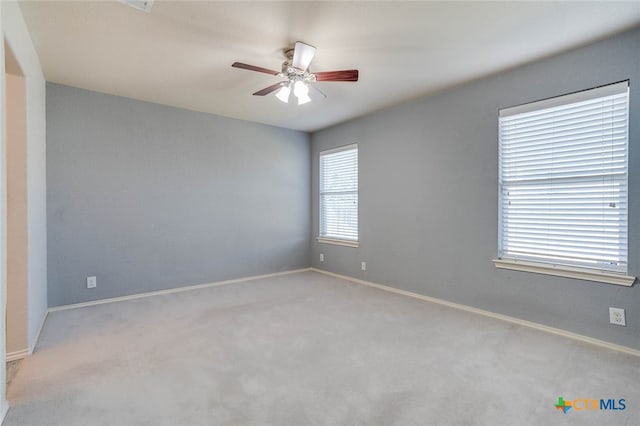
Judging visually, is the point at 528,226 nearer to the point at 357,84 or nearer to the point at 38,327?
the point at 357,84

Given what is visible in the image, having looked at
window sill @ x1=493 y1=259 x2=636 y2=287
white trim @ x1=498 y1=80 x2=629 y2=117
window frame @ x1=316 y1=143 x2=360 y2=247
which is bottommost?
window sill @ x1=493 y1=259 x2=636 y2=287

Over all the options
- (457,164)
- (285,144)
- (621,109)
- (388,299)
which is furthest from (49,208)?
(621,109)

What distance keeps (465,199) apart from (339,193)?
210cm

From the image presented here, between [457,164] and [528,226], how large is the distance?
0.95 metres

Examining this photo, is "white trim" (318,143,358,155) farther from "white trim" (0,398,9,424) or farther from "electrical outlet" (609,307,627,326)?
"white trim" (0,398,9,424)

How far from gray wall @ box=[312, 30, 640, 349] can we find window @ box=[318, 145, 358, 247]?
0.18m

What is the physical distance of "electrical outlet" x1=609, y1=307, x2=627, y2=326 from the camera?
8.00ft

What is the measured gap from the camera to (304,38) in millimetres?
2441

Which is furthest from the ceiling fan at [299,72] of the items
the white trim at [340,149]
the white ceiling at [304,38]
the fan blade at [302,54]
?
the white trim at [340,149]

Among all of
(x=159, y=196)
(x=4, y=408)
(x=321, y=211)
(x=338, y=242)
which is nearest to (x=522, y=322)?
(x=338, y=242)

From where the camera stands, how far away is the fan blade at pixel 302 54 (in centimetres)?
237

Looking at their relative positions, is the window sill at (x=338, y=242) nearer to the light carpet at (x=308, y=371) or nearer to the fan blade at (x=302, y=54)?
the light carpet at (x=308, y=371)

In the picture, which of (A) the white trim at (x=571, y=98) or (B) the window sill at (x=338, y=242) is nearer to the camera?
(A) the white trim at (x=571, y=98)

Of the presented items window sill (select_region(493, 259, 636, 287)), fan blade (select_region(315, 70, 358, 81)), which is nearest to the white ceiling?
fan blade (select_region(315, 70, 358, 81))
